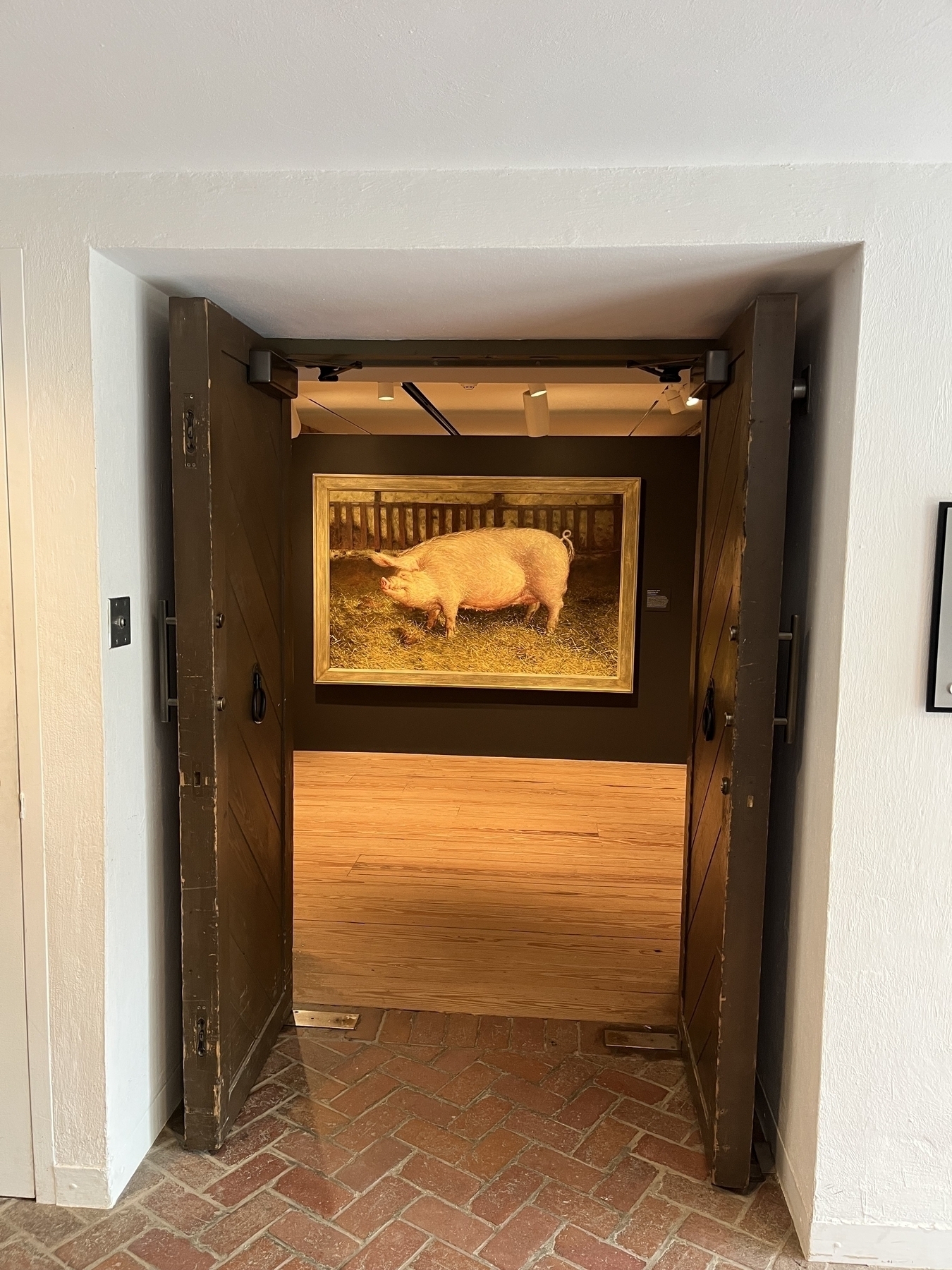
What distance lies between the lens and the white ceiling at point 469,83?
1435 millimetres

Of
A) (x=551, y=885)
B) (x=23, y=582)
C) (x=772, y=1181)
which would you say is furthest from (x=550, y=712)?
(x=23, y=582)

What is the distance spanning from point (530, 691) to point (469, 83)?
5504 mm

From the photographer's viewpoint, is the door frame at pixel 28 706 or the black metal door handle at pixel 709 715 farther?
the black metal door handle at pixel 709 715

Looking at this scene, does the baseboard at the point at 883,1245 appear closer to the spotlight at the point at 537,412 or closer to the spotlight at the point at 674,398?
the spotlight at the point at 674,398

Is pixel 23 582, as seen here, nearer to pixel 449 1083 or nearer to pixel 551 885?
pixel 449 1083

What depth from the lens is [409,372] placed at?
A: 3.29 m

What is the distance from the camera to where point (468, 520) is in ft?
22.0

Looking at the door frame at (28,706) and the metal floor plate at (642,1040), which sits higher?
the door frame at (28,706)

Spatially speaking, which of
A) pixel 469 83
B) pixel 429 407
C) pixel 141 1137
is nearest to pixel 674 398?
pixel 429 407

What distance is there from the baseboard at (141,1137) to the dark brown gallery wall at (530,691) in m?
4.42

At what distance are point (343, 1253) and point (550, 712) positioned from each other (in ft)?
16.4

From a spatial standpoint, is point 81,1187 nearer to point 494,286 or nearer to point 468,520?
point 494,286

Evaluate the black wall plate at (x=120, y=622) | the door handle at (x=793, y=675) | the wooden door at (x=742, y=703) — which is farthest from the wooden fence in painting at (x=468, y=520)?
the black wall plate at (x=120, y=622)

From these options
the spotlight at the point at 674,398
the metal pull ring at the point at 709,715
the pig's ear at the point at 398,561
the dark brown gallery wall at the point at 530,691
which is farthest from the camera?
the pig's ear at the point at 398,561
